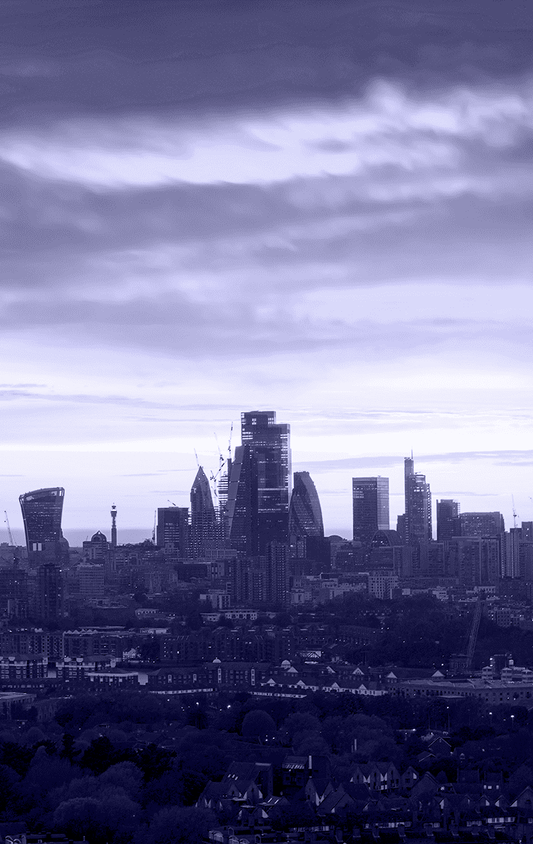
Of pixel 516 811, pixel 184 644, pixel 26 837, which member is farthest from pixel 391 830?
pixel 184 644

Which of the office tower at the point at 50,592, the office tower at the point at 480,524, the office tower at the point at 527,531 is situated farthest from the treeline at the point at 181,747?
the office tower at the point at 480,524

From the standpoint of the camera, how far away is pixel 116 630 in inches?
2552

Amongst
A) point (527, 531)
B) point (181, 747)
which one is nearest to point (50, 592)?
point (527, 531)

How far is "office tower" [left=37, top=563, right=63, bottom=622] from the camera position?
73188mm

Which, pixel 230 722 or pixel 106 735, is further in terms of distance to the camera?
pixel 230 722

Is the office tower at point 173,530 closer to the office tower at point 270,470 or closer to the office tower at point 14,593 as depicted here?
the office tower at point 270,470

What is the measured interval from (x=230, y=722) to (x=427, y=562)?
216ft

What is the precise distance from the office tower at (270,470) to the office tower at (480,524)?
611 inches

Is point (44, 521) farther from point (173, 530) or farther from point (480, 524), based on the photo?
point (480, 524)

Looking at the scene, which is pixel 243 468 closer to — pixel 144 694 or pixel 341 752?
pixel 144 694

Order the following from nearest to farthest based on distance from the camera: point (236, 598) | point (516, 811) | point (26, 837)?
1. point (26, 837)
2. point (516, 811)
3. point (236, 598)

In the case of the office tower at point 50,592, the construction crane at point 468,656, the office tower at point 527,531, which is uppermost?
the office tower at point 527,531

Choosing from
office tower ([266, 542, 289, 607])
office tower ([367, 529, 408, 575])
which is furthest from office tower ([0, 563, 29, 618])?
office tower ([367, 529, 408, 575])

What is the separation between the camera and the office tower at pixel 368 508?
113 meters
